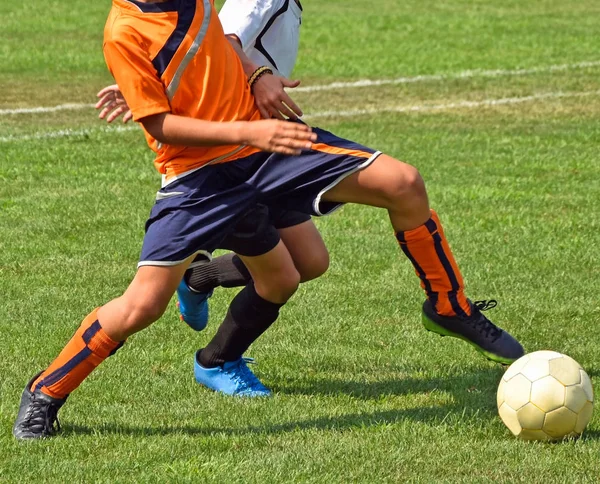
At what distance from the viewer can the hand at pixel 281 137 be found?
14.1 feet

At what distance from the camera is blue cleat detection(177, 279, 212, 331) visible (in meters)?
5.78

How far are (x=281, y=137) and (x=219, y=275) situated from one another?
5.08ft

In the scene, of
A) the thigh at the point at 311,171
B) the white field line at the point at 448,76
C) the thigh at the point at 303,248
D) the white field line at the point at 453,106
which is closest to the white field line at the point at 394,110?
the white field line at the point at 453,106

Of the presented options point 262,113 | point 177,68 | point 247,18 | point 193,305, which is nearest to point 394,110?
point 193,305

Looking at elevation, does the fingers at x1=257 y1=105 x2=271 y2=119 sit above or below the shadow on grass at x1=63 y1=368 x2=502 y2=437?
above

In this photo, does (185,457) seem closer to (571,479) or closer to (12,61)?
(571,479)

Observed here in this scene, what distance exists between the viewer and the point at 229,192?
182 inches

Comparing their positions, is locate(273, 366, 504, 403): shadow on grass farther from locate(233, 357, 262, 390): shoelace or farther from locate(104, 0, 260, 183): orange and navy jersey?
locate(104, 0, 260, 183): orange and navy jersey

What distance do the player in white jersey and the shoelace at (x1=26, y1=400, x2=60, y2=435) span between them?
951 mm

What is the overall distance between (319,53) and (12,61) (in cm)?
409

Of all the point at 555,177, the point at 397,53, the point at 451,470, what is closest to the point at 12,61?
the point at 397,53

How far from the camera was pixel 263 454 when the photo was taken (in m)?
4.46

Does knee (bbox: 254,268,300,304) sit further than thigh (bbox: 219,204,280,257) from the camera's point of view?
Yes

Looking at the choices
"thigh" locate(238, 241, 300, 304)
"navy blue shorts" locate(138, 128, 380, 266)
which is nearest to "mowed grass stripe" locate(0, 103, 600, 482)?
"thigh" locate(238, 241, 300, 304)
